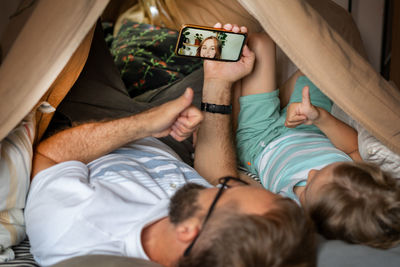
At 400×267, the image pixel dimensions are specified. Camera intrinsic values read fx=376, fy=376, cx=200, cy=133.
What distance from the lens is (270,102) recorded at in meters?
1.43

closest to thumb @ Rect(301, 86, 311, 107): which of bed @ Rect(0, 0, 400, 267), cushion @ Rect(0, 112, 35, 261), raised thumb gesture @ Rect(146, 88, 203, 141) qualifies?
bed @ Rect(0, 0, 400, 267)

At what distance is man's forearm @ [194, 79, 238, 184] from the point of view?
1.30m

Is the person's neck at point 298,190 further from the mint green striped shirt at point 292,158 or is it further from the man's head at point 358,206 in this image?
the man's head at point 358,206

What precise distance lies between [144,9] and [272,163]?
1137mm

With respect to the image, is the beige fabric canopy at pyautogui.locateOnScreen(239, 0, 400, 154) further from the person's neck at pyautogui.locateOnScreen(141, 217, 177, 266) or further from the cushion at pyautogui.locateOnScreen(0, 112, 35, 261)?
the cushion at pyautogui.locateOnScreen(0, 112, 35, 261)

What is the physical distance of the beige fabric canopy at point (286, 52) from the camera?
30.8 inches

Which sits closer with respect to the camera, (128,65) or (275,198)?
(275,198)

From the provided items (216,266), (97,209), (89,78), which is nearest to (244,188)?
(216,266)

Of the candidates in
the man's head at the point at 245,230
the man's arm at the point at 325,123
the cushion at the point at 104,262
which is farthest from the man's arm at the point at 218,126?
the cushion at the point at 104,262

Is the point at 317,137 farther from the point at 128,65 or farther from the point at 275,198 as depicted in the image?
the point at 128,65

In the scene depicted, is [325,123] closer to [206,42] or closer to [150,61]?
[206,42]

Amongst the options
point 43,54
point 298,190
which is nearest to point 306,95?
point 298,190

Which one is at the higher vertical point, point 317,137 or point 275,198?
point 275,198

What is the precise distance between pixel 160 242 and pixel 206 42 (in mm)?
632
